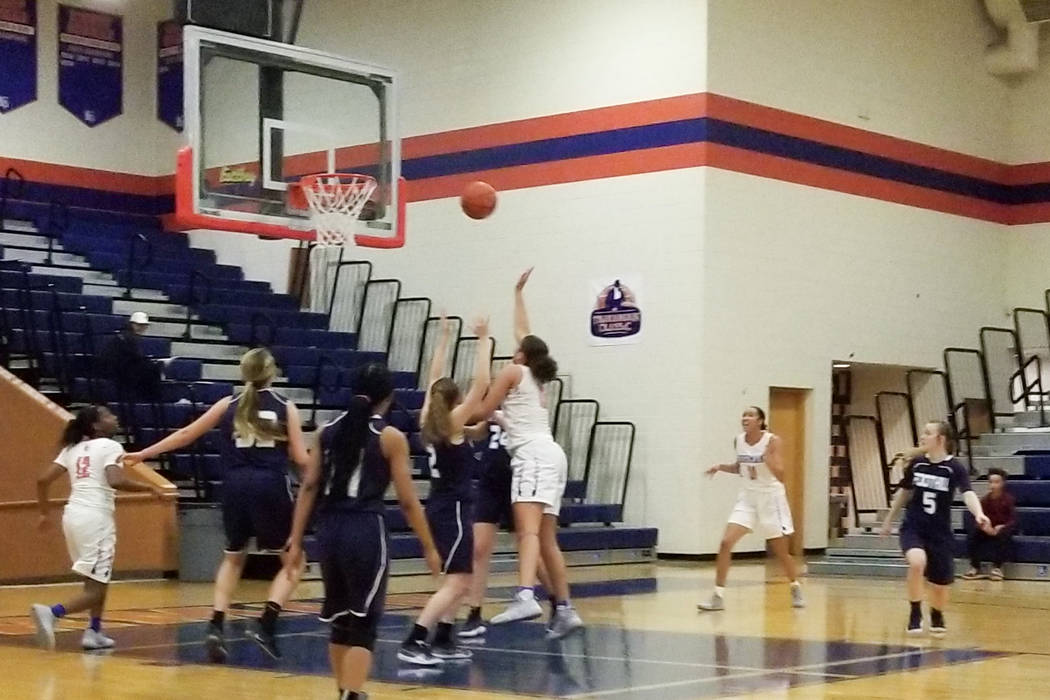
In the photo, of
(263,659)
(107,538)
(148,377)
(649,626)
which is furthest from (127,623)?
(148,377)

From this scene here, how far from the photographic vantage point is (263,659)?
9633 millimetres

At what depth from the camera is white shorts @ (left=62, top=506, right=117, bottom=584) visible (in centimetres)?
1025

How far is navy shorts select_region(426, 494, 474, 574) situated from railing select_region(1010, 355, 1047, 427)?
13.9 metres

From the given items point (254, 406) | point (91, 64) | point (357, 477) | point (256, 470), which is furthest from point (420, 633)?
point (91, 64)

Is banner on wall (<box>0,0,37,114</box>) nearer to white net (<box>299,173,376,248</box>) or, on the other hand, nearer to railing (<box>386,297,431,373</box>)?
railing (<box>386,297,431,373</box>)

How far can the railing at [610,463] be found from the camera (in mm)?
20203

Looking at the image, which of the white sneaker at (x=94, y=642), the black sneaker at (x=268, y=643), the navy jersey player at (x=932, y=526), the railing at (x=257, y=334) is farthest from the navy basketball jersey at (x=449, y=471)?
the railing at (x=257, y=334)

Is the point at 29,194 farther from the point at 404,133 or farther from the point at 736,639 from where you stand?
the point at 736,639

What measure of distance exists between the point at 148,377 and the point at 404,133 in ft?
22.7

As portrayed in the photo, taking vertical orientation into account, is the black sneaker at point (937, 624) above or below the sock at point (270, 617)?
below

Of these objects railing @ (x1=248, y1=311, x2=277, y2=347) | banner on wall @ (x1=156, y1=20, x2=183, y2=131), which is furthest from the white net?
banner on wall @ (x1=156, y1=20, x2=183, y2=131)

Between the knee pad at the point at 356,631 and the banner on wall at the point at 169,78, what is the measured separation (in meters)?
20.2

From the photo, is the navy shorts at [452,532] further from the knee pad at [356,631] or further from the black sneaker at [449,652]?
the knee pad at [356,631]

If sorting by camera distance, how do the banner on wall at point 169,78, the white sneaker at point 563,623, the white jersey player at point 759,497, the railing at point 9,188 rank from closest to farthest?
the white sneaker at point 563,623
the white jersey player at point 759,497
the railing at point 9,188
the banner on wall at point 169,78
